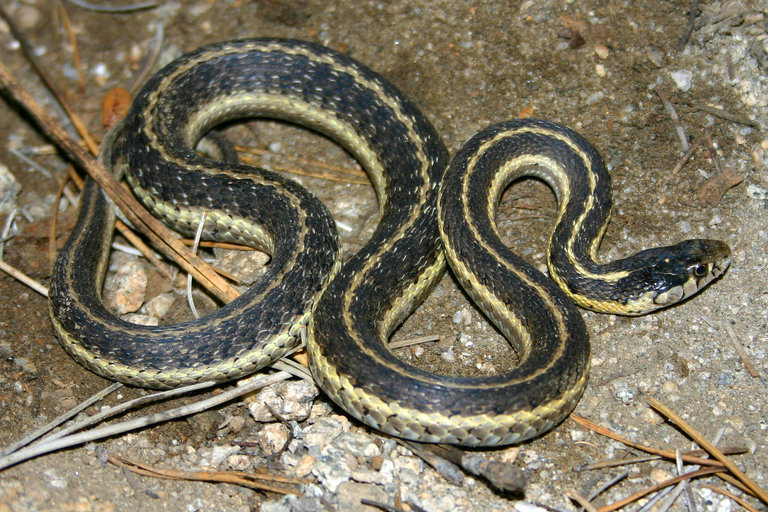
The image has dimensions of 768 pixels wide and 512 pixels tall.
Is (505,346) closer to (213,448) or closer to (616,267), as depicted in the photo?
(616,267)

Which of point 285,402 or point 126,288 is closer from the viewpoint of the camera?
point 285,402

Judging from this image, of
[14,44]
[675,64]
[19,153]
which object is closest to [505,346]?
[675,64]

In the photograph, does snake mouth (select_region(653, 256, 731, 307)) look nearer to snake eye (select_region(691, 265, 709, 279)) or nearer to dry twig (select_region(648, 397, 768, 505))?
snake eye (select_region(691, 265, 709, 279))

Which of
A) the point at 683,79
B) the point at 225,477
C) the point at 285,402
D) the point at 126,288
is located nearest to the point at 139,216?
the point at 126,288

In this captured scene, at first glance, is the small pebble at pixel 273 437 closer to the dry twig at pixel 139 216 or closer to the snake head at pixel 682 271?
the dry twig at pixel 139 216

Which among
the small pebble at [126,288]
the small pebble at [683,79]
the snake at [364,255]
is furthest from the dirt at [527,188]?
the small pebble at [126,288]

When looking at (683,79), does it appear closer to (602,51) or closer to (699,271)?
(602,51)

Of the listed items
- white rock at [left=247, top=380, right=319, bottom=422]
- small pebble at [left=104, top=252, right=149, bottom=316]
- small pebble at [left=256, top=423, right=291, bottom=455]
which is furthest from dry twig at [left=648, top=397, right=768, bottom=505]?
small pebble at [left=104, top=252, right=149, bottom=316]
